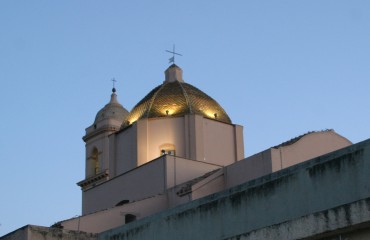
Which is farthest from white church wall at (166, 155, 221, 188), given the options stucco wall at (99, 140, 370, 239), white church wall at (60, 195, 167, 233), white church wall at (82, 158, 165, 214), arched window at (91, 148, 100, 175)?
arched window at (91, 148, 100, 175)

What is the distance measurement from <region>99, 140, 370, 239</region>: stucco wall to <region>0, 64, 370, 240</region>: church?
0.05ft

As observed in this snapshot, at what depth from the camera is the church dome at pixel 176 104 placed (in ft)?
87.5

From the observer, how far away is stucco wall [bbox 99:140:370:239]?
1056cm

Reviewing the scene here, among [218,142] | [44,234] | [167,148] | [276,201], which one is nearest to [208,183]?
[167,148]

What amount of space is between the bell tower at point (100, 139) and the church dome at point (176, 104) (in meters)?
11.4

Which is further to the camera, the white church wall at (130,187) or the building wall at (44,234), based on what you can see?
the white church wall at (130,187)

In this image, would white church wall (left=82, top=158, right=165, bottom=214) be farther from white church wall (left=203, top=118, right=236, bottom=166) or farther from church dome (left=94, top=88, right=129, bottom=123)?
church dome (left=94, top=88, right=129, bottom=123)

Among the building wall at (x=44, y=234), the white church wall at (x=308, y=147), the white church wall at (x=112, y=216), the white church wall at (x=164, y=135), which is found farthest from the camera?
the white church wall at (x=164, y=135)

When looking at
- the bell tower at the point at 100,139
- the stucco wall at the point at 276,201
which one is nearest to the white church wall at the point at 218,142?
the bell tower at the point at 100,139

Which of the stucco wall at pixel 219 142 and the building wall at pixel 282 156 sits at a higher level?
the stucco wall at pixel 219 142

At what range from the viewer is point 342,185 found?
10734 mm

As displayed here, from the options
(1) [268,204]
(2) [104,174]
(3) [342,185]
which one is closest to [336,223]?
(3) [342,185]

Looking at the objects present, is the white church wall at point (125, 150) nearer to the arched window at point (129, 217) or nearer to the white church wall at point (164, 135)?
the white church wall at point (164, 135)

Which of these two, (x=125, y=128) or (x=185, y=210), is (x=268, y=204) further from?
(x=125, y=128)
